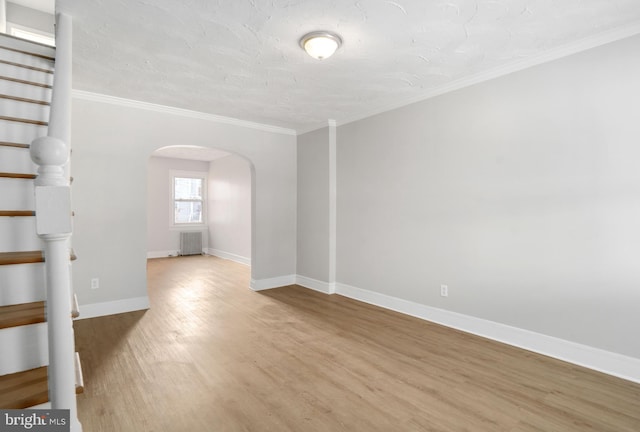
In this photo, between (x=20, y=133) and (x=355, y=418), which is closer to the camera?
(x=355, y=418)

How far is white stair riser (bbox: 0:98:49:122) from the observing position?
7.71 ft

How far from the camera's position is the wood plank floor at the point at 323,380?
6.79ft

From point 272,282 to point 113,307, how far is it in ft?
7.45

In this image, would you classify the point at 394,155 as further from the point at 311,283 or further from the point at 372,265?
the point at 311,283

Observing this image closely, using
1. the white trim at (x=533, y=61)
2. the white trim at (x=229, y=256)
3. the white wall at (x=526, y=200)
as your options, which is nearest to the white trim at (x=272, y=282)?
the white wall at (x=526, y=200)

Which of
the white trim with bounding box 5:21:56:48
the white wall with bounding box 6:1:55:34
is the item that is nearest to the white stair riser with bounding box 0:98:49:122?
the white trim with bounding box 5:21:56:48

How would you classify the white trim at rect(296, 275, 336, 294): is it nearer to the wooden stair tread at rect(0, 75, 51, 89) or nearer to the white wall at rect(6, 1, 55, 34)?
the wooden stair tread at rect(0, 75, 51, 89)

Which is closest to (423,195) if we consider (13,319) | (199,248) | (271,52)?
(271,52)

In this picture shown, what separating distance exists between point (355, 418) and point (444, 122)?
3.13 metres

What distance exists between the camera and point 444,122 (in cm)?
376

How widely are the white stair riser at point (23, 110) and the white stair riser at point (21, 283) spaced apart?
1.46m

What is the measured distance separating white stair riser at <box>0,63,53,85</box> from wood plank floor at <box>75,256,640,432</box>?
243 cm

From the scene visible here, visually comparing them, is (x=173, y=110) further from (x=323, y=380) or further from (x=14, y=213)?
(x=323, y=380)

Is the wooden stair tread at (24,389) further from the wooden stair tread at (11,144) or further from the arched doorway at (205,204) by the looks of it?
the arched doorway at (205,204)
